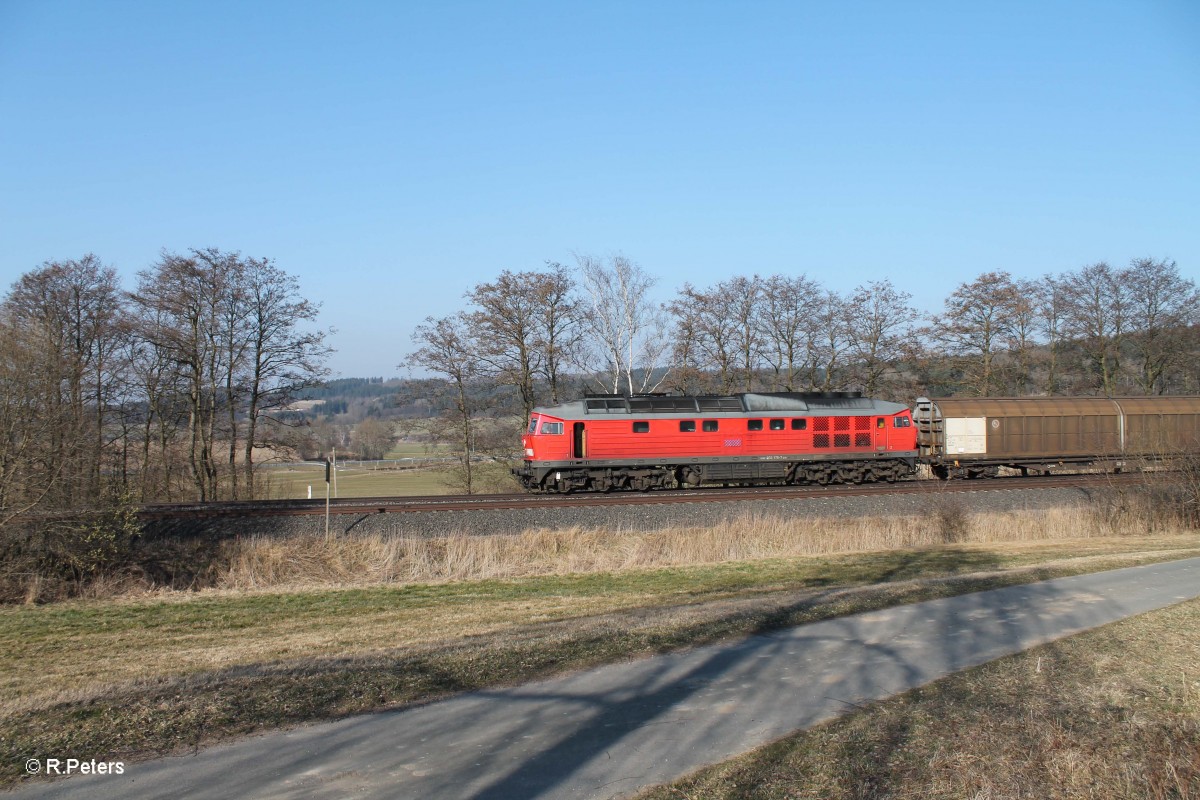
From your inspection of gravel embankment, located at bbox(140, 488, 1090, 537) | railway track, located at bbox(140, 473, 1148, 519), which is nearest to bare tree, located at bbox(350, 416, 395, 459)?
railway track, located at bbox(140, 473, 1148, 519)

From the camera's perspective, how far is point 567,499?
2408 centimetres

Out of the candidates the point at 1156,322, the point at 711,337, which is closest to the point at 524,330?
the point at 711,337

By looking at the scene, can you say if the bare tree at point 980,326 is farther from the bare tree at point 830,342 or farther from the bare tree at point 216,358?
the bare tree at point 216,358

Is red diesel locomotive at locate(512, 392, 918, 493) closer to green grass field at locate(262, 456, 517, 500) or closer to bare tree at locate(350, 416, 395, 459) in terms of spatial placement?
green grass field at locate(262, 456, 517, 500)

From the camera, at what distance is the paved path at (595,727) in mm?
5105

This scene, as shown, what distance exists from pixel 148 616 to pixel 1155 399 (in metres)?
36.7

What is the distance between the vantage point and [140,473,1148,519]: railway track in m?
21.8

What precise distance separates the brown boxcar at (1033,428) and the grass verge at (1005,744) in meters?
25.9

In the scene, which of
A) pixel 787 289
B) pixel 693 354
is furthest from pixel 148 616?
pixel 787 289

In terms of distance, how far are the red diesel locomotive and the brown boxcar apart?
3.01m

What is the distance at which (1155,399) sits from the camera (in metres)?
34.6

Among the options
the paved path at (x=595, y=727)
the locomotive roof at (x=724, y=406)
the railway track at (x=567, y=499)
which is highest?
the locomotive roof at (x=724, y=406)

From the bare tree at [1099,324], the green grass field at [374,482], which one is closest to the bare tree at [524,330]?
the green grass field at [374,482]

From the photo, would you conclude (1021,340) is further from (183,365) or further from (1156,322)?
(183,365)
